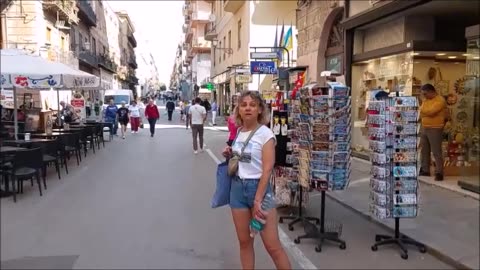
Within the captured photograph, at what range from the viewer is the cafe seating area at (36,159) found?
788cm

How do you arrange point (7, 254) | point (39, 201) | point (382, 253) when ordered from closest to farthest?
point (7, 254) → point (382, 253) → point (39, 201)

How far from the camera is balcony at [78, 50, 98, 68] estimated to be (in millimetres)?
39484

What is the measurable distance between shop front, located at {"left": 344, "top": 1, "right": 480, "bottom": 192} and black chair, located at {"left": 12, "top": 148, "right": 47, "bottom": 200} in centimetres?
607

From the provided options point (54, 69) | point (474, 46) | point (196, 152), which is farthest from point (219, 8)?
point (474, 46)

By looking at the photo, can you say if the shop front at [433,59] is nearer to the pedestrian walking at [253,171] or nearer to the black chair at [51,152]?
the pedestrian walking at [253,171]

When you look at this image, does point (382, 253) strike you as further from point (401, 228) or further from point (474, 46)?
point (474, 46)

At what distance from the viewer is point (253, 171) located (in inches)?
170

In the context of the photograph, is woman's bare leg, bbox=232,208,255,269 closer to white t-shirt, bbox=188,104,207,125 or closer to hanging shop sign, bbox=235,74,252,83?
white t-shirt, bbox=188,104,207,125

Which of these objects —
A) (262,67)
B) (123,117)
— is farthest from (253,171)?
(123,117)

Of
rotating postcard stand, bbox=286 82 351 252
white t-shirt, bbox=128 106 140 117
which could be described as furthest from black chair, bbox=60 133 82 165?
white t-shirt, bbox=128 106 140 117

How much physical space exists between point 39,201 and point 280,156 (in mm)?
4097

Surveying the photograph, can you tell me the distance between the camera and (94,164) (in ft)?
44.8

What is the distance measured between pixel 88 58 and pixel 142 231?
3837 centimetres

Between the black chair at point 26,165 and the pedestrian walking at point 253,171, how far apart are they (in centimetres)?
501
